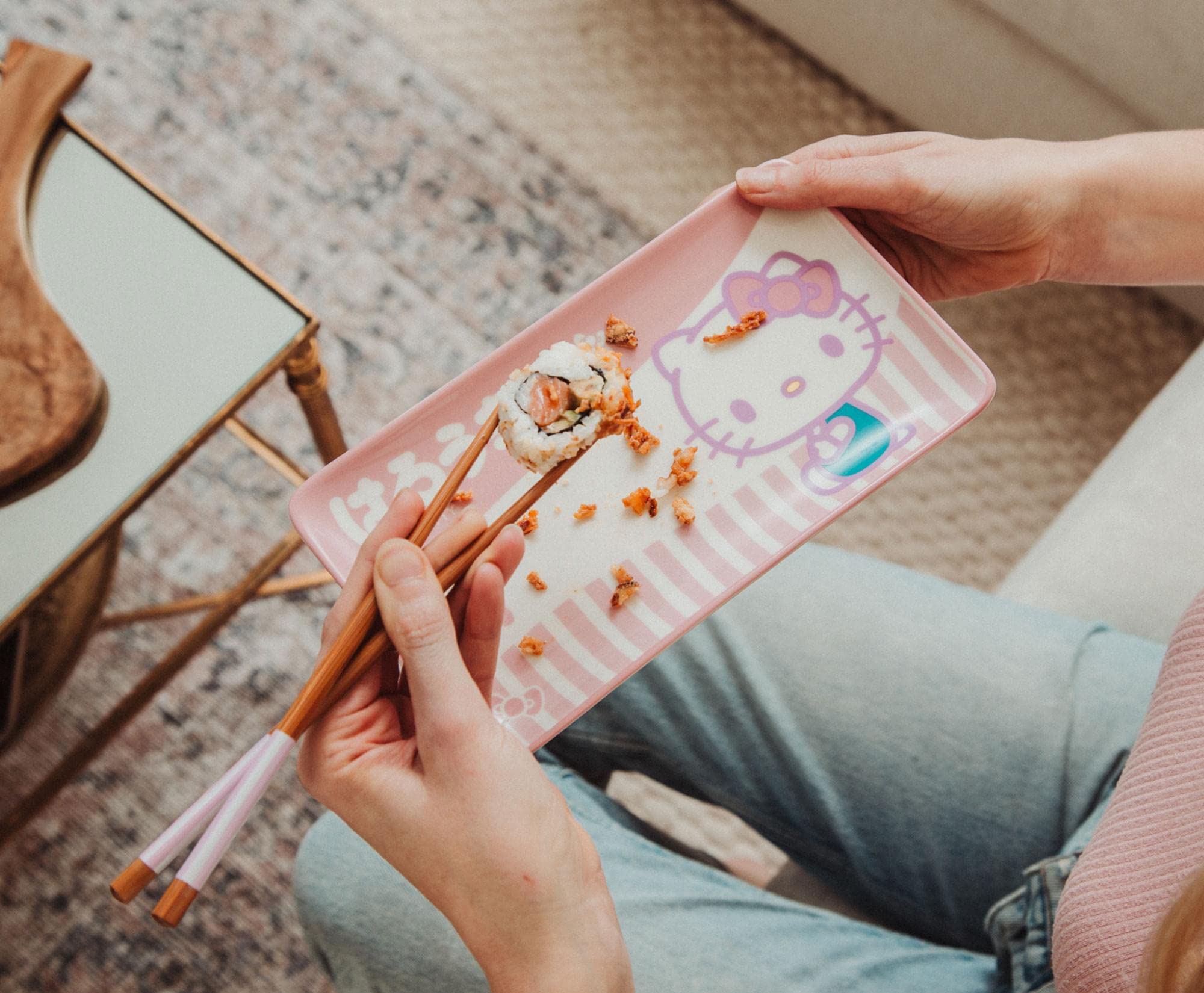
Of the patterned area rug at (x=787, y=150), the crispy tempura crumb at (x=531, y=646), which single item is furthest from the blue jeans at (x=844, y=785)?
the patterned area rug at (x=787, y=150)

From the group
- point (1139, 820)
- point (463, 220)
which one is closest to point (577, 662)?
point (1139, 820)

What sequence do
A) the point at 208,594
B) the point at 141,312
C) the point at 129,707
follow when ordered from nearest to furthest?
the point at 141,312, the point at 129,707, the point at 208,594

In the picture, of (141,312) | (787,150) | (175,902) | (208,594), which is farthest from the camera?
(787,150)

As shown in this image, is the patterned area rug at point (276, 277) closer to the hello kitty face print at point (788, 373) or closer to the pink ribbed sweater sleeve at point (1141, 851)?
the hello kitty face print at point (788, 373)

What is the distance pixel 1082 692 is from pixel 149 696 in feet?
2.94

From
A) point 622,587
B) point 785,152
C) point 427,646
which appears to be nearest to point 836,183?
point 622,587

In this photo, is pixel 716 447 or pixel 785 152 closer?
pixel 716 447

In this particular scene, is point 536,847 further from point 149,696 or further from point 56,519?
point 149,696

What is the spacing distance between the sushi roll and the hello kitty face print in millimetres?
119

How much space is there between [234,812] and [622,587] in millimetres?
293

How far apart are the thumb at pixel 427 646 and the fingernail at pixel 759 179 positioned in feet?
1.26

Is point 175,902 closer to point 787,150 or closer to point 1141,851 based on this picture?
point 1141,851

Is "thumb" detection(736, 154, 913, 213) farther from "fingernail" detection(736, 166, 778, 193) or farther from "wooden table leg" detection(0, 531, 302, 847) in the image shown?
"wooden table leg" detection(0, 531, 302, 847)

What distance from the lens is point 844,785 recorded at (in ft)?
2.40
